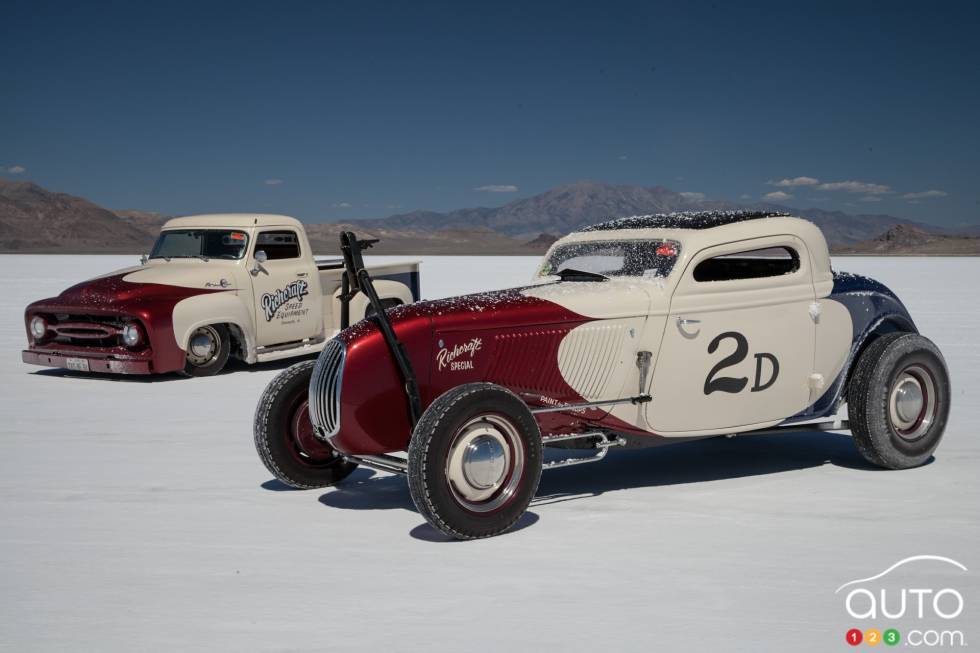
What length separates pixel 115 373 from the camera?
1295 centimetres

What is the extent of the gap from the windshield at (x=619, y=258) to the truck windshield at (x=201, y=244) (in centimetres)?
666

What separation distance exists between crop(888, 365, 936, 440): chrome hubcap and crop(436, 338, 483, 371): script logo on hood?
10.2 feet

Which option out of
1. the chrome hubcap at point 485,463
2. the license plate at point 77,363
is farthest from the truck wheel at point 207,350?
the chrome hubcap at point 485,463

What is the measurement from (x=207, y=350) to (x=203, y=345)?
80mm

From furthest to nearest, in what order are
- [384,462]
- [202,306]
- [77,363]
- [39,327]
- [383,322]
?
[39,327]
[202,306]
[77,363]
[384,462]
[383,322]

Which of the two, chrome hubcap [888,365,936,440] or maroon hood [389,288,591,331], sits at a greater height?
maroon hood [389,288,591,331]

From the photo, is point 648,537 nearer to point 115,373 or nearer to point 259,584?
point 259,584

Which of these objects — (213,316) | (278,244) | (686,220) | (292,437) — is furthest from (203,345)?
(686,220)

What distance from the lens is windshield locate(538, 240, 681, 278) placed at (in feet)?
22.0

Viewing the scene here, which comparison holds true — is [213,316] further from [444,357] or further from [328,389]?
[444,357]

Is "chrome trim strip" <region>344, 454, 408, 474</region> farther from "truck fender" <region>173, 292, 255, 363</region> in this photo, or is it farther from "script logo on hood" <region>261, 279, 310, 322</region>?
"script logo on hood" <region>261, 279, 310, 322</region>

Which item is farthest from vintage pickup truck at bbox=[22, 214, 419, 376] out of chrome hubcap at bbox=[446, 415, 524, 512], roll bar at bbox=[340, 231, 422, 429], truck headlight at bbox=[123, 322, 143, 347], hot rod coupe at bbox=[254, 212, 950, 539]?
chrome hubcap at bbox=[446, 415, 524, 512]

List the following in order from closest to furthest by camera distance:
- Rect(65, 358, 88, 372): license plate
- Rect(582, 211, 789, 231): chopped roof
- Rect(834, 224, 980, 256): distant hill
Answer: Rect(582, 211, 789, 231): chopped roof < Rect(65, 358, 88, 372): license plate < Rect(834, 224, 980, 256): distant hill

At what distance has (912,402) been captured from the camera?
23.8 feet
